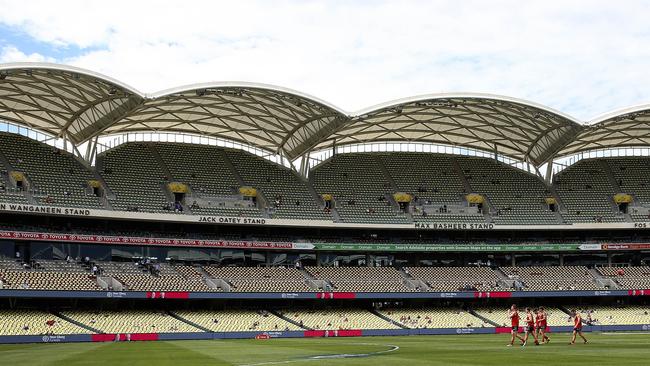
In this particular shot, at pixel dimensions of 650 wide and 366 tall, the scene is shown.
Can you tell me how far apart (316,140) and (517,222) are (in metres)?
23.8

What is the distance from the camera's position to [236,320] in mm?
66750

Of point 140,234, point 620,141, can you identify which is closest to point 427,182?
point 620,141

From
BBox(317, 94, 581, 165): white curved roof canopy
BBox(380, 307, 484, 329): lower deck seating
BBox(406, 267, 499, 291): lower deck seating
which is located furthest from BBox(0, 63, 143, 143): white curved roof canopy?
BBox(406, 267, 499, 291): lower deck seating

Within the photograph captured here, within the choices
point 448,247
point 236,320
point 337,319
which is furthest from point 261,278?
point 448,247

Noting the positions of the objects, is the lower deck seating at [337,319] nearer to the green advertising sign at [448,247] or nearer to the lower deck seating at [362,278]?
the lower deck seating at [362,278]

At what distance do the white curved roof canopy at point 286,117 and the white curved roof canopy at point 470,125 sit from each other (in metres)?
0.10

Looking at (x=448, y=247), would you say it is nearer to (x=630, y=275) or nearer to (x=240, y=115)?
(x=630, y=275)

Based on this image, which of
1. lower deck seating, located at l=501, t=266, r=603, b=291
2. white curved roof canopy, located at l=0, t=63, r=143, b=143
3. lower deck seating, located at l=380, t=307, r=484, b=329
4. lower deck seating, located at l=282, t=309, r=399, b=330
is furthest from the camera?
lower deck seating, located at l=501, t=266, r=603, b=291

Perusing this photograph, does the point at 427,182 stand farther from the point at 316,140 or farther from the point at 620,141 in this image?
the point at 620,141

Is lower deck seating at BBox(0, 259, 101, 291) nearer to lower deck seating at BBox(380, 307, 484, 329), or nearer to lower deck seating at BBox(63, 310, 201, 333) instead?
lower deck seating at BBox(63, 310, 201, 333)

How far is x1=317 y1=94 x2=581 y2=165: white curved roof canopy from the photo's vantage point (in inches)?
2756

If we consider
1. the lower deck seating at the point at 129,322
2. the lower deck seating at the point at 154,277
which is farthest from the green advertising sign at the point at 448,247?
the lower deck seating at the point at 129,322

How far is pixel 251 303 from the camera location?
7231 centimetres

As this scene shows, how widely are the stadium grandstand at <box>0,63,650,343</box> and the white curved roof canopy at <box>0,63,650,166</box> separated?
26 centimetres
